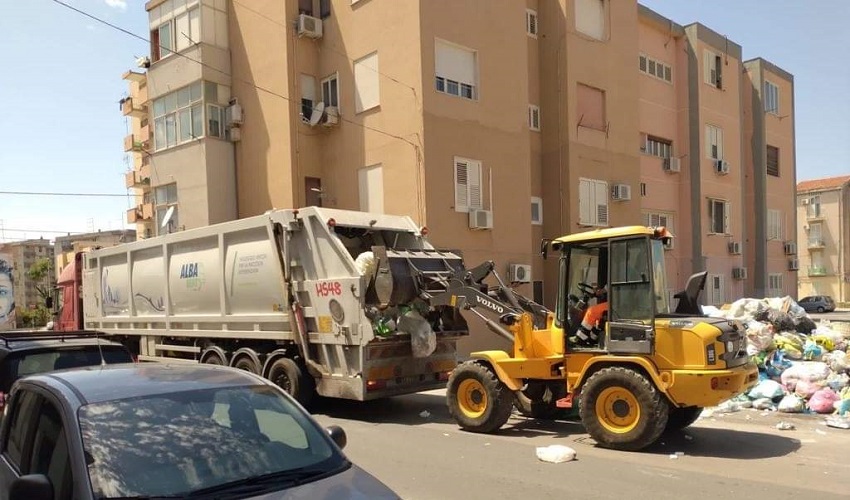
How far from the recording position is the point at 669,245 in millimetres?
8117

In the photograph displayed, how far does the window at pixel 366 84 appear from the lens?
18453 mm

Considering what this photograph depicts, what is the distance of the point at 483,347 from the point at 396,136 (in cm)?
625

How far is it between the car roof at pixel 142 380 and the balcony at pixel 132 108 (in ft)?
105

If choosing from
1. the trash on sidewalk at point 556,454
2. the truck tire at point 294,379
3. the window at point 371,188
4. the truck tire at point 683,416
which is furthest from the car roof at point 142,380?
the window at point 371,188

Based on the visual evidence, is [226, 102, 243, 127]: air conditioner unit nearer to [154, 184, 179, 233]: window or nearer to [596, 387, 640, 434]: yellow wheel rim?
[154, 184, 179, 233]: window

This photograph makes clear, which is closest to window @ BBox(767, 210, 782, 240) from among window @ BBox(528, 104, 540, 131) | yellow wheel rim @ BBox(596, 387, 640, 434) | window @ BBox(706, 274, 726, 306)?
window @ BBox(706, 274, 726, 306)

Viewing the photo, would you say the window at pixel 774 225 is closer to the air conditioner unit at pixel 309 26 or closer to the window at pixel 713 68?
the window at pixel 713 68

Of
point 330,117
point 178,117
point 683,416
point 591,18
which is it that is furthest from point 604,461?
point 178,117

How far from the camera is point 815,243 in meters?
64.2

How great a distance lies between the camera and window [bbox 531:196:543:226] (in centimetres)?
2225

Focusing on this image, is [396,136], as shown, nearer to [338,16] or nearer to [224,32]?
[338,16]

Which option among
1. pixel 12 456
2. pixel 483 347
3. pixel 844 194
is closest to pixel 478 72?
pixel 483 347

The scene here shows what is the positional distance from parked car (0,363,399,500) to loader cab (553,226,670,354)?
4.73 m

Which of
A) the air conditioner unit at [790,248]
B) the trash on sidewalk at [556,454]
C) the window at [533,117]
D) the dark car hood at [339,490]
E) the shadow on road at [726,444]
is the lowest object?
the shadow on road at [726,444]
